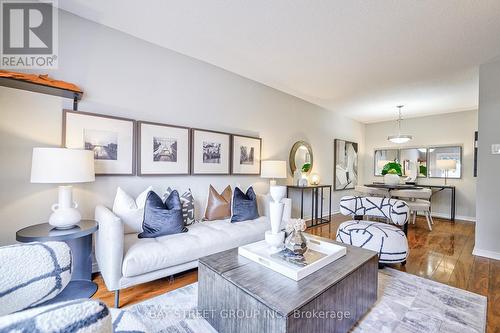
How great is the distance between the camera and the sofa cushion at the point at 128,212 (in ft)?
7.29

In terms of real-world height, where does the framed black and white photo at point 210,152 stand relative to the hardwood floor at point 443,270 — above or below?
above

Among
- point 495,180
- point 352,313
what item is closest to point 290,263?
point 352,313

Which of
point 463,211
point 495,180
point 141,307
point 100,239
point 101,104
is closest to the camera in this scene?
point 141,307

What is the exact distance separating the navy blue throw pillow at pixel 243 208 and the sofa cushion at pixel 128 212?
3.42 feet

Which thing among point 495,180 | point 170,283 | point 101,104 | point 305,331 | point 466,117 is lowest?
point 170,283

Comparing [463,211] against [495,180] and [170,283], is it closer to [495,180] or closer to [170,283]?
[495,180]

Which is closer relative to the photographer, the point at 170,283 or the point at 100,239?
the point at 100,239

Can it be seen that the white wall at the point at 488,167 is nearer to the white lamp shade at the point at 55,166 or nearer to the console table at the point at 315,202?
the console table at the point at 315,202

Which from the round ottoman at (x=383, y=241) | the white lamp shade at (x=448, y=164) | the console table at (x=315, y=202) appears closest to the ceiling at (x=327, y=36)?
the white lamp shade at (x=448, y=164)

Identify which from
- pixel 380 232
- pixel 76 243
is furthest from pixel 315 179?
pixel 76 243

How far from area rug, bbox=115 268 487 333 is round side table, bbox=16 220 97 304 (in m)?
0.38

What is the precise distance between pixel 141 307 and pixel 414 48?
3751 millimetres

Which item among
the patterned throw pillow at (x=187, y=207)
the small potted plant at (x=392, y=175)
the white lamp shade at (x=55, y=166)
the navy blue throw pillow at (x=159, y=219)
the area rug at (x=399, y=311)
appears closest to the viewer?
the area rug at (x=399, y=311)

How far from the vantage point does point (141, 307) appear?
176 cm
